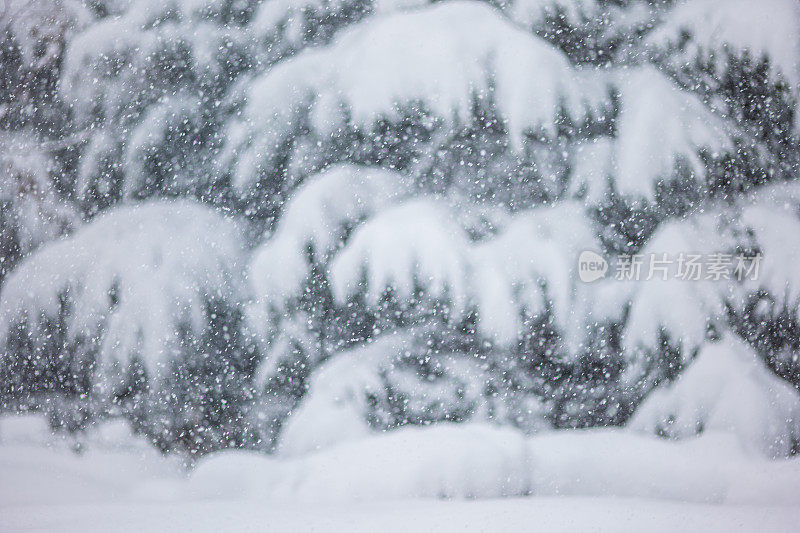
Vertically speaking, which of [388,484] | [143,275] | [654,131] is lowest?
[388,484]

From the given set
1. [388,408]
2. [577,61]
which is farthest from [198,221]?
[577,61]

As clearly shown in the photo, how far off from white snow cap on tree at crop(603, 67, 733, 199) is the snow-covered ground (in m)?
0.21

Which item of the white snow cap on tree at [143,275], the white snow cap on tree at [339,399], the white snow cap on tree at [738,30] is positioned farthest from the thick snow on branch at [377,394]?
the white snow cap on tree at [738,30]

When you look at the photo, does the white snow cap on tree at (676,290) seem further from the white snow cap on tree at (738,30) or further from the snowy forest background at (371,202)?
the white snow cap on tree at (738,30)

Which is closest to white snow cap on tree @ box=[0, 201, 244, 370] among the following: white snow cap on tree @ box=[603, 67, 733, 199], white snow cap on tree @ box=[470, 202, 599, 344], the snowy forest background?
the snowy forest background

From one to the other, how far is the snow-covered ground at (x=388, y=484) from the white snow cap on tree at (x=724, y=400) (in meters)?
0.02

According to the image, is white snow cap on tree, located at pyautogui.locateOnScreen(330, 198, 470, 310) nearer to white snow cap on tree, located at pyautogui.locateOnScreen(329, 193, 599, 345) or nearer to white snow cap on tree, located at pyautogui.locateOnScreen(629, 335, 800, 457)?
white snow cap on tree, located at pyautogui.locateOnScreen(329, 193, 599, 345)

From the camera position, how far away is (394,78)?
464 millimetres

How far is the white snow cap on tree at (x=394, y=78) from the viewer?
0.46 meters

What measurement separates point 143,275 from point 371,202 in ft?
0.61

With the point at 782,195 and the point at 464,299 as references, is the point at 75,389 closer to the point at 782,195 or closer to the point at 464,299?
the point at 464,299

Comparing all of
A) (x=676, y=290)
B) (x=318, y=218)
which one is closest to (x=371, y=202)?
(x=318, y=218)

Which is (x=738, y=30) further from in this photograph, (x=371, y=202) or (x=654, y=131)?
(x=371, y=202)

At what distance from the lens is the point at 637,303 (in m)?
0.49
